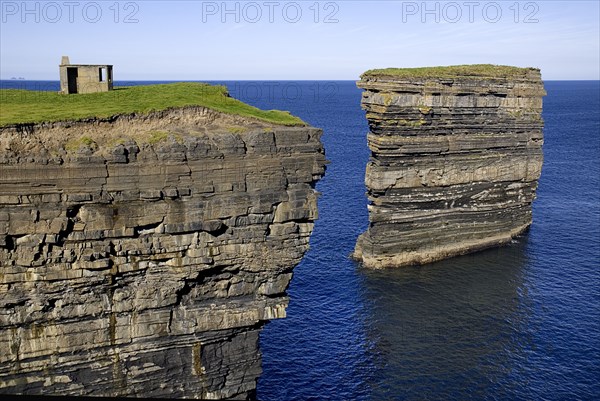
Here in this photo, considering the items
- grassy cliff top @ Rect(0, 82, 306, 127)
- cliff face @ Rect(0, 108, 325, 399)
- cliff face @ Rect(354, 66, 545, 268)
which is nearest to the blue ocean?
cliff face @ Rect(354, 66, 545, 268)

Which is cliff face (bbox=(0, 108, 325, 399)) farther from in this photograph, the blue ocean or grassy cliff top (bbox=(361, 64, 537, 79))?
grassy cliff top (bbox=(361, 64, 537, 79))

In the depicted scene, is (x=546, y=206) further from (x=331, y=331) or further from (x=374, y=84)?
(x=331, y=331)

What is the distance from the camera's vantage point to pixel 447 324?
46469 millimetres

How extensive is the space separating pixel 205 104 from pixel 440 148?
34250 millimetres

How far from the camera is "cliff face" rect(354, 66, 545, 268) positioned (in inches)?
2224

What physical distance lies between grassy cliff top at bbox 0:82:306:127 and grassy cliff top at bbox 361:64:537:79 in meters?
26.8

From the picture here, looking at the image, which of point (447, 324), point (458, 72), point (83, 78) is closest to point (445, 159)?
point (458, 72)

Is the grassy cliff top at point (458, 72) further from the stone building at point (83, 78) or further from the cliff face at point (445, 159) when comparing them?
the stone building at point (83, 78)

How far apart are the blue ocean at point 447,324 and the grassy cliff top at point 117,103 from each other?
58.4 ft

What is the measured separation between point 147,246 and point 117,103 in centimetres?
803

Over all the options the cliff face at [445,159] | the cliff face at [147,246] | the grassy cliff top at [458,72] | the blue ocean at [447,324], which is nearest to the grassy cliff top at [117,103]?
the cliff face at [147,246]

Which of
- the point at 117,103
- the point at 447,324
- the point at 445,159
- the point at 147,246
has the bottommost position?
the point at 447,324

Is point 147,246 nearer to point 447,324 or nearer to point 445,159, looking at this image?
point 447,324

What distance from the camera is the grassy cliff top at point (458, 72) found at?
57.2 m
